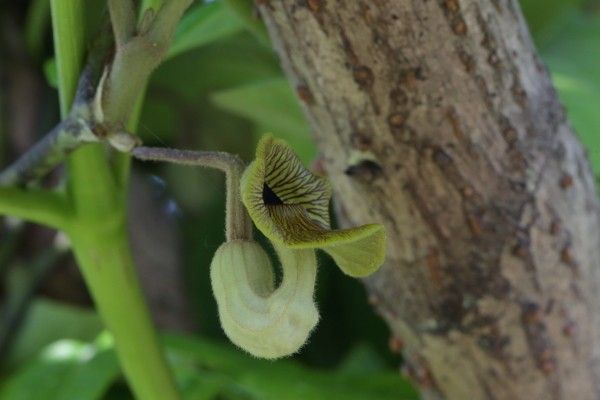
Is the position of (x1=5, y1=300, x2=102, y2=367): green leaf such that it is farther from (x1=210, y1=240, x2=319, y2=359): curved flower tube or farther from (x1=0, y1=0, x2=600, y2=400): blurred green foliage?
(x1=210, y1=240, x2=319, y2=359): curved flower tube

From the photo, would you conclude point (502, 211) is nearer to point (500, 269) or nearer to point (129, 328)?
point (500, 269)

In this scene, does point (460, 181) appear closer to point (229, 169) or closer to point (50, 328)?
point (229, 169)

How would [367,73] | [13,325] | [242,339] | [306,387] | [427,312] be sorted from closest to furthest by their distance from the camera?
[242,339], [367,73], [427,312], [306,387], [13,325]

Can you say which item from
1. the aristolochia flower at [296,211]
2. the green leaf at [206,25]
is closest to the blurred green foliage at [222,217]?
the green leaf at [206,25]

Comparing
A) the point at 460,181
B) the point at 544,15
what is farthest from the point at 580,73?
the point at 460,181

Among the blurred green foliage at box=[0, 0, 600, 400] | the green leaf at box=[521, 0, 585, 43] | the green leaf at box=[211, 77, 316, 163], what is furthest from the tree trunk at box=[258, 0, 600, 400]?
the green leaf at box=[521, 0, 585, 43]

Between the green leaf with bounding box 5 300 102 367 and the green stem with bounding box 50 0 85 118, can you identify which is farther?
the green leaf with bounding box 5 300 102 367

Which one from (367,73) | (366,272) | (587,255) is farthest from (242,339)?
(587,255)
